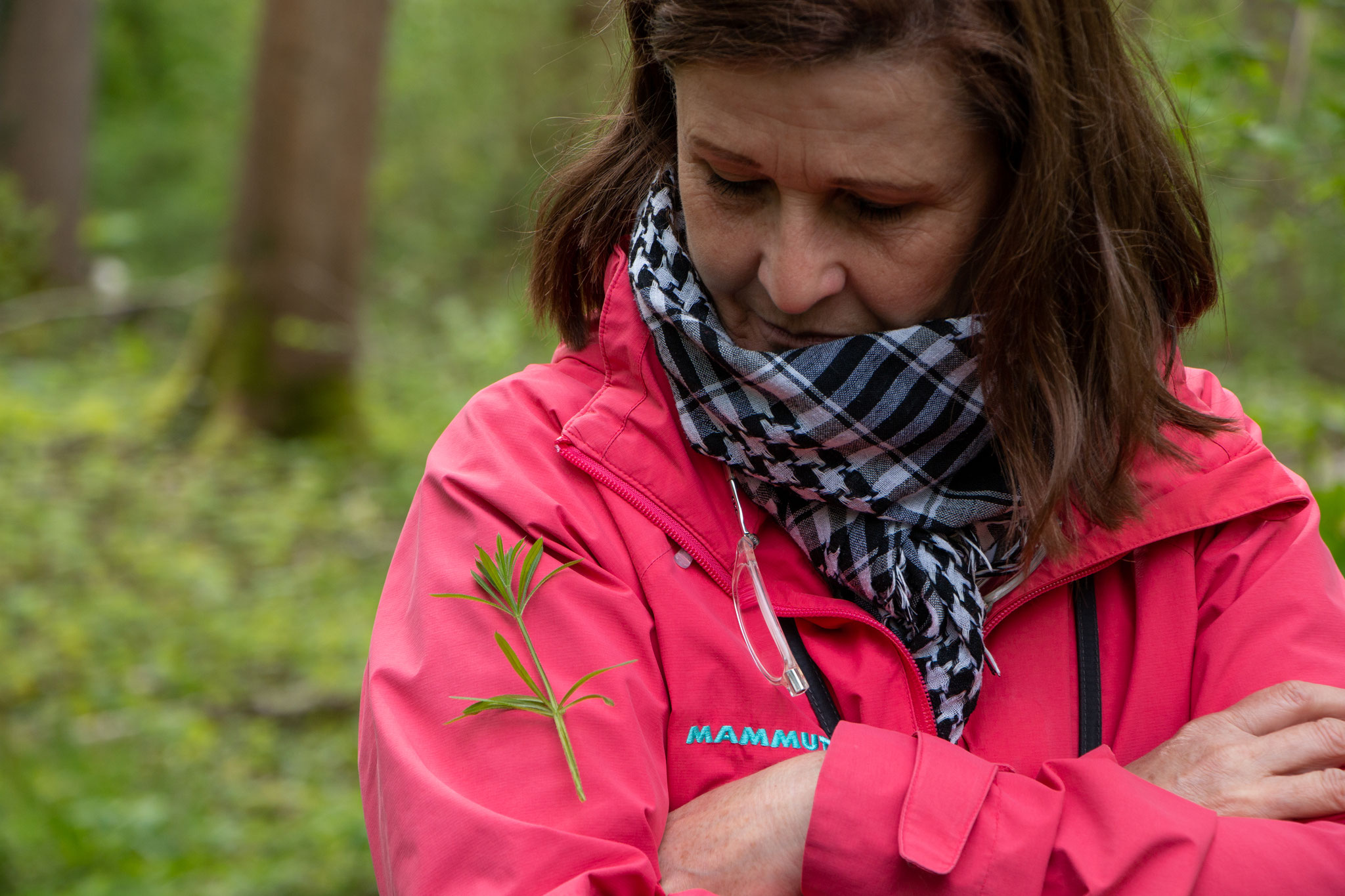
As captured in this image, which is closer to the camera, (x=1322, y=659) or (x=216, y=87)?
(x=1322, y=659)

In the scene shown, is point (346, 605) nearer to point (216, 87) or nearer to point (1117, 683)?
point (1117, 683)

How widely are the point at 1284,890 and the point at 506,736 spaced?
86 centimetres

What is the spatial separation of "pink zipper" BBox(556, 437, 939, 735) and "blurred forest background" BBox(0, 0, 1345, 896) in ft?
2.44

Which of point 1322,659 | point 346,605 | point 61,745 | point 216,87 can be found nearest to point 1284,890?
point 1322,659

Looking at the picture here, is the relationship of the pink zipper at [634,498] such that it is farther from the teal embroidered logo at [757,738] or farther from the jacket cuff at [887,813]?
the jacket cuff at [887,813]

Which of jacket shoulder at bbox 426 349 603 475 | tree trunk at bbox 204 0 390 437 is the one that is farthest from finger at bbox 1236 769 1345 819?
tree trunk at bbox 204 0 390 437

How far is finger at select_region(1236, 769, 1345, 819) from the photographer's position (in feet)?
→ 4.42

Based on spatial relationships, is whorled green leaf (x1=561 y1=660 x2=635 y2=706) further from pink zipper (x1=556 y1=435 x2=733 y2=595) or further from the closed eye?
the closed eye

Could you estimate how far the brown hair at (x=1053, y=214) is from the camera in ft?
4.56

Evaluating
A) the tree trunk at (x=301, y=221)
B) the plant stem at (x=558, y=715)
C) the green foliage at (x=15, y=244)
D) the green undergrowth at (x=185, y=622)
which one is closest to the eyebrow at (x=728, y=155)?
the plant stem at (x=558, y=715)

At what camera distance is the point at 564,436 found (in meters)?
1.50

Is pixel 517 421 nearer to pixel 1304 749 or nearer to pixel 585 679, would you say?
pixel 585 679

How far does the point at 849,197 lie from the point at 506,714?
2.48 feet

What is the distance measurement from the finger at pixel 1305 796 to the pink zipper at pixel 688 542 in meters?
0.38
